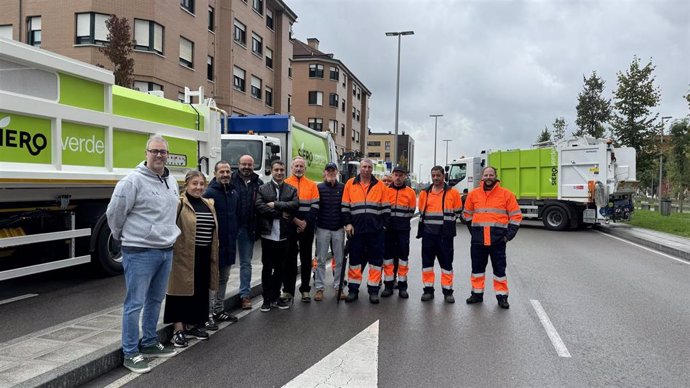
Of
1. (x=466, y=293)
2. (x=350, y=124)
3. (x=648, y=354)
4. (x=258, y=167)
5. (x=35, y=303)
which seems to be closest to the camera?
(x=648, y=354)

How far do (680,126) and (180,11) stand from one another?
1166 inches

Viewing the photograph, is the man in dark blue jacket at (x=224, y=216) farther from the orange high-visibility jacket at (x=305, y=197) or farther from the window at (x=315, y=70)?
the window at (x=315, y=70)

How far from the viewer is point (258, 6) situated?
3234 cm

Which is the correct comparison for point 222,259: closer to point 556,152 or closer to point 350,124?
point 556,152

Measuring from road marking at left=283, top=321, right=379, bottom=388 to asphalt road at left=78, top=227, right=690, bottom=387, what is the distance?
0.06m

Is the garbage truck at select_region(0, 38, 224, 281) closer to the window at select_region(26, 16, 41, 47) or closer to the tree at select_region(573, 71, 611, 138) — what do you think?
the window at select_region(26, 16, 41, 47)

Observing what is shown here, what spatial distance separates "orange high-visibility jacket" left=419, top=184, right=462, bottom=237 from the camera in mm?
6895

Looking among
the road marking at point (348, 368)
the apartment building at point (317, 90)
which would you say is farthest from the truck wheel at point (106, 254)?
the apartment building at point (317, 90)

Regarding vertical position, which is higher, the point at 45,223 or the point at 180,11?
the point at 180,11

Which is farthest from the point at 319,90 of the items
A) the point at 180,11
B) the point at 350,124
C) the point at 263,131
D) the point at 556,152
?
the point at 263,131

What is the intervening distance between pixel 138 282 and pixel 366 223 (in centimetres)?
323

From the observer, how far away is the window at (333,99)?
2018 inches

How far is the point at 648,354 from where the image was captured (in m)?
4.88

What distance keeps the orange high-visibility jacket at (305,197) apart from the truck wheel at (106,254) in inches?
110
